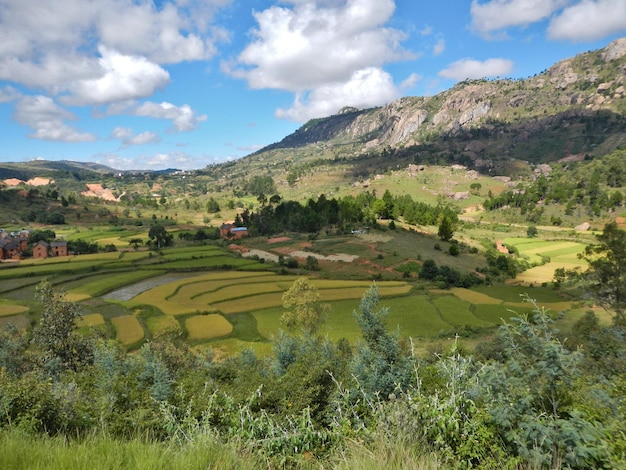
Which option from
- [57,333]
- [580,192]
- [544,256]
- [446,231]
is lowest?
[544,256]

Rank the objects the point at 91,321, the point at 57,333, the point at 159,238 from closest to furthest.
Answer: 1. the point at 57,333
2. the point at 91,321
3. the point at 159,238

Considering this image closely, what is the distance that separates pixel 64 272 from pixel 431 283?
234ft

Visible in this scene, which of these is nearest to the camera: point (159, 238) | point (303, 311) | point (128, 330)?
point (303, 311)

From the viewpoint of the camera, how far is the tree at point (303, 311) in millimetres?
33938

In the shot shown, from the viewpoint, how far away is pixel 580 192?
5492 inches

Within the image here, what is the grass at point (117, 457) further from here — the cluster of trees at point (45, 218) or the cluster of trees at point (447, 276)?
the cluster of trees at point (45, 218)

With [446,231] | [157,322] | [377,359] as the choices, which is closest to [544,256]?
[446,231]

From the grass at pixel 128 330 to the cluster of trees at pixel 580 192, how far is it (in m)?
143

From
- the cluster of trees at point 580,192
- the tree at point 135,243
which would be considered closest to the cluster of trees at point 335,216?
the tree at point 135,243

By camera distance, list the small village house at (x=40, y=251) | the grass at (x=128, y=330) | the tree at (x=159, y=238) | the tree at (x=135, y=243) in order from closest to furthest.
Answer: the grass at (x=128, y=330) < the small village house at (x=40, y=251) < the tree at (x=135, y=243) < the tree at (x=159, y=238)

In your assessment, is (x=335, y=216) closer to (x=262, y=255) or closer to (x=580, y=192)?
(x=262, y=255)

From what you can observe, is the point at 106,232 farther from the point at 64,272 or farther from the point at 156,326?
the point at 156,326

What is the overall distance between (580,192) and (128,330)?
A: 547 feet

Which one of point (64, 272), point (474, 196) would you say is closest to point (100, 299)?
point (64, 272)
